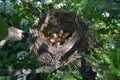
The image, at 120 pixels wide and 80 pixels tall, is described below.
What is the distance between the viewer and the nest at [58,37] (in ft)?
6.42

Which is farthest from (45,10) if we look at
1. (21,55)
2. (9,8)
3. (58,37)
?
(58,37)

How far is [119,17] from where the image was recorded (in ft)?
8.21

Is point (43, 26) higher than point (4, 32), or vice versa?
point (4, 32)

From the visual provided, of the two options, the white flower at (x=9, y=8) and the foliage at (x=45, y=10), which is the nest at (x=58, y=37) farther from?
the white flower at (x=9, y=8)

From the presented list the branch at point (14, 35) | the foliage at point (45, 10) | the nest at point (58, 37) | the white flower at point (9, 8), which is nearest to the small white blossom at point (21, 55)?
the foliage at point (45, 10)

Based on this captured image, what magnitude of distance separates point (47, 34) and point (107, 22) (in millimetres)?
701

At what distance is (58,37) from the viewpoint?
209cm

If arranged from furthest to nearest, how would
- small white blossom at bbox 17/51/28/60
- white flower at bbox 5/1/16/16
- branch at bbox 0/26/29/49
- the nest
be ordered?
white flower at bbox 5/1/16/16, small white blossom at bbox 17/51/28/60, the nest, branch at bbox 0/26/29/49

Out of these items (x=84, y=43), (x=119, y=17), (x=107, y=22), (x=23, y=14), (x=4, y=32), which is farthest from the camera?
(x=23, y=14)

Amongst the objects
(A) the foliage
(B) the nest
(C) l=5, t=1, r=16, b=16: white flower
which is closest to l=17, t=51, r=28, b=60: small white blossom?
(A) the foliage

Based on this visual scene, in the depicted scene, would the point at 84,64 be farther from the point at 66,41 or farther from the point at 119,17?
the point at 119,17

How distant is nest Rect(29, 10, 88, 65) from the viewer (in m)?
1.96

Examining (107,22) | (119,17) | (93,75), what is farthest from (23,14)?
(93,75)

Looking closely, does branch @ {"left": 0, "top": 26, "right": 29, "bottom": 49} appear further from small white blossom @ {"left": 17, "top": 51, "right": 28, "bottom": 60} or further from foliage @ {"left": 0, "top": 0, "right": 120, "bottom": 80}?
small white blossom @ {"left": 17, "top": 51, "right": 28, "bottom": 60}
